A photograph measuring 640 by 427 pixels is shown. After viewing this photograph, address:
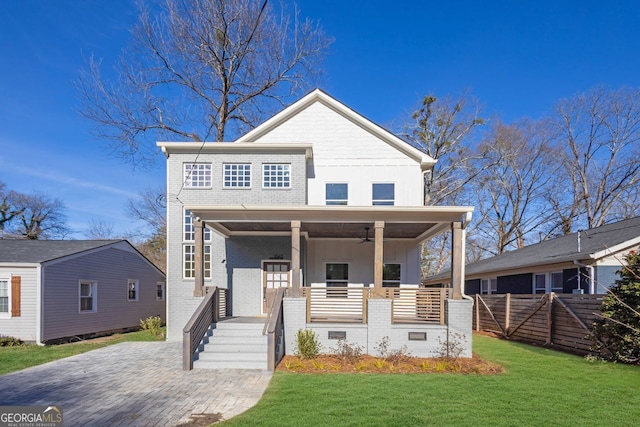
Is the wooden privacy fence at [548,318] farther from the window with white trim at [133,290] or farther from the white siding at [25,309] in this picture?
the white siding at [25,309]

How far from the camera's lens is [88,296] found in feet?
51.6

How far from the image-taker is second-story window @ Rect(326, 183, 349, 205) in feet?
45.7

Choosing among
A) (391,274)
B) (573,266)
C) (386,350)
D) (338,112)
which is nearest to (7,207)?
(338,112)

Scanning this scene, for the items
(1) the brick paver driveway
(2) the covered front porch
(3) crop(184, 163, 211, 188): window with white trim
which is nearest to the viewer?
(1) the brick paver driveway

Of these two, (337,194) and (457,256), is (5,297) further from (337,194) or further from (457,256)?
(457,256)

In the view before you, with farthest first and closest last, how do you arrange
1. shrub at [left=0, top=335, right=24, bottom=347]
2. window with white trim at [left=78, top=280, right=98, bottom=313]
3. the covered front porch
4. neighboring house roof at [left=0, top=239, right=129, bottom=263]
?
window with white trim at [left=78, top=280, right=98, bottom=313]
neighboring house roof at [left=0, top=239, right=129, bottom=263]
shrub at [left=0, top=335, right=24, bottom=347]
the covered front porch

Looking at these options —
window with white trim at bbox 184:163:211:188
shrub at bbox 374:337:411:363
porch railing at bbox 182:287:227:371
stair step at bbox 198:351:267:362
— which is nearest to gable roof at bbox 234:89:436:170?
window with white trim at bbox 184:163:211:188

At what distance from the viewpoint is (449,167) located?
25.7 metres

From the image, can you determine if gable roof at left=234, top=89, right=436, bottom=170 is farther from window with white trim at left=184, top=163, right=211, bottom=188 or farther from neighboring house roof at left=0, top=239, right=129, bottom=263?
neighboring house roof at left=0, top=239, right=129, bottom=263

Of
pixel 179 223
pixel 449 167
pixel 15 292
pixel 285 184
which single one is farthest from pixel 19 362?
pixel 449 167

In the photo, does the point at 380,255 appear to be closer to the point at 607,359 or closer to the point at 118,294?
the point at 607,359

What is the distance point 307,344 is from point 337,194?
6.18 metres

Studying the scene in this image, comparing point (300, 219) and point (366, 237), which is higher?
point (300, 219)
